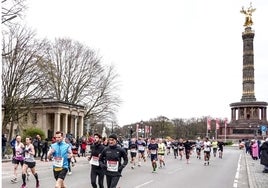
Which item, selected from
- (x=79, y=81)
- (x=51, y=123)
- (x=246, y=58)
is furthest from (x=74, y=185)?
(x=246, y=58)

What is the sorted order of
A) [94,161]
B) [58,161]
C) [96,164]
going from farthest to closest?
[94,161] → [96,164] → [58,161]

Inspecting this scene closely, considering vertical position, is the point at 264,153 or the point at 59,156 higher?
the point at 59,156

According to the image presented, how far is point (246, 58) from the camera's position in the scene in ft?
296

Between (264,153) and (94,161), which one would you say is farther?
(264,153)

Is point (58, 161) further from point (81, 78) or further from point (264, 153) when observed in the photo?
point (81, 78)

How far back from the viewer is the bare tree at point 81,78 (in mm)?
55938

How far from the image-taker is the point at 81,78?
58.1 m

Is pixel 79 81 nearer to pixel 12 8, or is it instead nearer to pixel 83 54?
pixel 83 54

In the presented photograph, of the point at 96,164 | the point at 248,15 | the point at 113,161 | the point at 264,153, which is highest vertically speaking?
the point at 248,15

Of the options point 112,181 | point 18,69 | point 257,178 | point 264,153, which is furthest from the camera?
point 18,69

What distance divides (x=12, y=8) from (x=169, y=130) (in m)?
112

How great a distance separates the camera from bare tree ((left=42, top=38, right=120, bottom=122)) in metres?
55.9

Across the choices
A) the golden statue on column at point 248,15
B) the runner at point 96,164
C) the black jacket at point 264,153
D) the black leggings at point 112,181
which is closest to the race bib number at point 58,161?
the black leggings at point 112,181

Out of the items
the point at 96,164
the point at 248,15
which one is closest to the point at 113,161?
the point at 96,164
